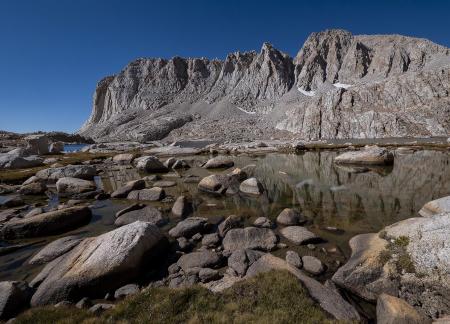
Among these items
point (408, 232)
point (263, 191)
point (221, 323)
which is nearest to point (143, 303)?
point (221, 323)

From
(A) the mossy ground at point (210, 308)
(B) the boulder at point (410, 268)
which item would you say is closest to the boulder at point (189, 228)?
(A) the mossy ground at point (210, 308)

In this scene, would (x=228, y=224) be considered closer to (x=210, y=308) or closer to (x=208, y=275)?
(x=208, y=275)

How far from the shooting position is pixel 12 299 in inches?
306

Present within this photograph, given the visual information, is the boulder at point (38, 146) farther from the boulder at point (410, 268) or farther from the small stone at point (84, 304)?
the boulder at point (410, 268)

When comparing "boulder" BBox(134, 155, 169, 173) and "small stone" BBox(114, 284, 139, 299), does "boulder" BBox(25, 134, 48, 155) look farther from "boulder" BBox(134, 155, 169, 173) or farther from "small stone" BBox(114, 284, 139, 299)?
"small stone" BBox(114, 284, 139, 299)

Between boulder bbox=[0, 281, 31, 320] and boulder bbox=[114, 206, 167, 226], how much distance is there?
7.33m

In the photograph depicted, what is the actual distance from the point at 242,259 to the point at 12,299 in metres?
8.00

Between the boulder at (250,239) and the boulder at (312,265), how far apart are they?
72.2 inches

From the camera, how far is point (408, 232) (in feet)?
31.3

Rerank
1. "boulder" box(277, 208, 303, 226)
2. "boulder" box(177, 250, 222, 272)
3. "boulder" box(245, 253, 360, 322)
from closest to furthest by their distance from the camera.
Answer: "boulder" box(245, 253, 360, 322), "boulder" box(177, 250, 222, 272), "boulder" box(277, 208, 303, 226)

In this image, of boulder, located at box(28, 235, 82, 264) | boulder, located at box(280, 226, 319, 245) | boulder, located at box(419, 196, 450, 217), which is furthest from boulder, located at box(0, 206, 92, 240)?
boulder, located at box(419, 196, 450, 217)

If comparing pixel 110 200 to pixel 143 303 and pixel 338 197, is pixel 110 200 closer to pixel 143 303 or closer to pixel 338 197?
pixel 143 303

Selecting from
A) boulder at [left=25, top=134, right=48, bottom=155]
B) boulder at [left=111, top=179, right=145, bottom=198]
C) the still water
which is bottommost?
the still water

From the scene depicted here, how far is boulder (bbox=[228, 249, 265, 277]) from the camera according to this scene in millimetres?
9688
